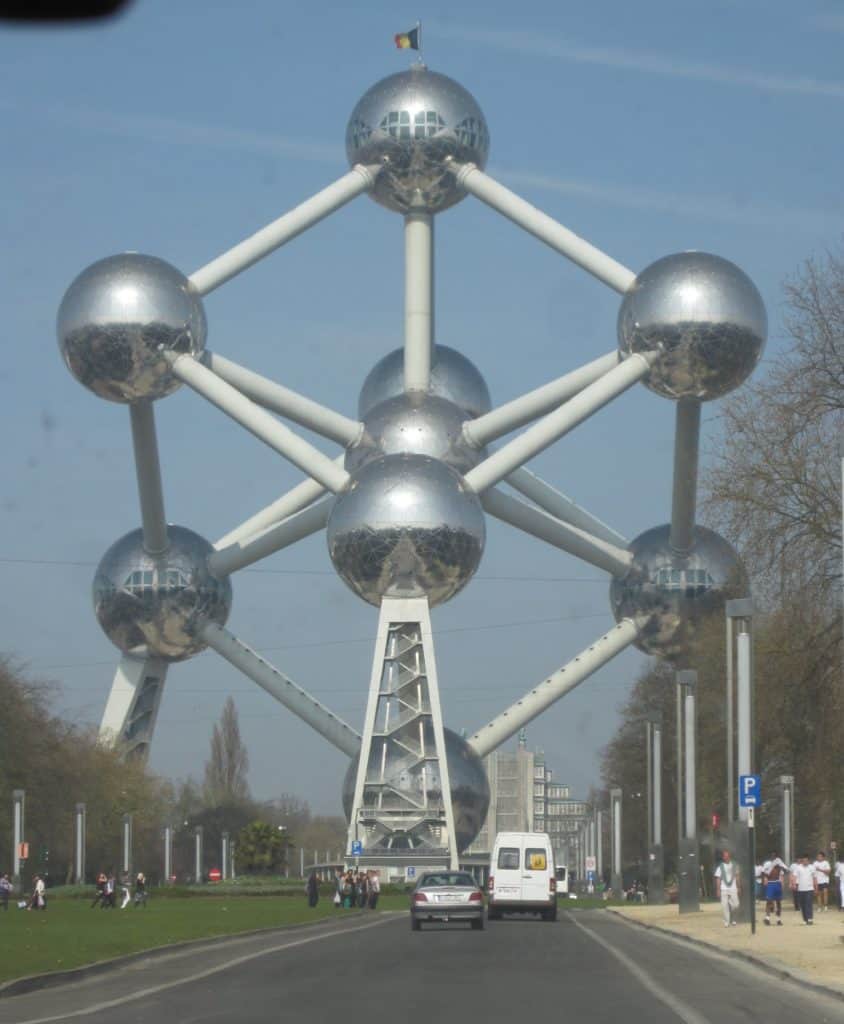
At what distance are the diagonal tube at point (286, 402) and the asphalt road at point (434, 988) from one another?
96.7ft

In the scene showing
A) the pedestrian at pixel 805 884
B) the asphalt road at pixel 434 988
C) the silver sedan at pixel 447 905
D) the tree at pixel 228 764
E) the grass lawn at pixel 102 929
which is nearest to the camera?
the asphalt road at pixel 434 988

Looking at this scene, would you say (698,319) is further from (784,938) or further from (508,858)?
(784,938)

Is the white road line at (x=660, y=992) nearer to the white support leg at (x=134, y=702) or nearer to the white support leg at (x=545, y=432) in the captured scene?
the white support leg at (x=545, y=432)

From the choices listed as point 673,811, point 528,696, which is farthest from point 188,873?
point 528,696

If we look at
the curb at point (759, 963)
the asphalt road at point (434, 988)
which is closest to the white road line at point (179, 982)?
the asphalt road at point (434, 988)

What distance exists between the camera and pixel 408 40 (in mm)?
60438

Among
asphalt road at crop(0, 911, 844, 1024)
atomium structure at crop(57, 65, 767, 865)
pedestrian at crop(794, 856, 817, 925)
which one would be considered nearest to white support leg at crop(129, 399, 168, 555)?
atomium structure at crop(57, 65, 767, 865)

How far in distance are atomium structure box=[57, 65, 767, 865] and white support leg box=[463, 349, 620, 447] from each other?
0.08m

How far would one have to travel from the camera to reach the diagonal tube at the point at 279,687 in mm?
60000

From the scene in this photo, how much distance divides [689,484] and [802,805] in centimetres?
942

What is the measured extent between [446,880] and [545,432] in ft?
70.1

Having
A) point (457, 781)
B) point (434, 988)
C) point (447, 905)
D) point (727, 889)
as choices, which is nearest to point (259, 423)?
point (457, 781)

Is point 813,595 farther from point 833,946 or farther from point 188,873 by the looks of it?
point 188,873

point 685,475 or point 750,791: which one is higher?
point 685,475
